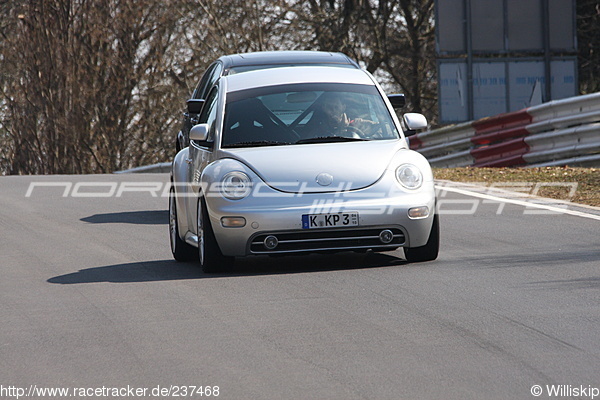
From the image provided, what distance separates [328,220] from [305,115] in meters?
1.30

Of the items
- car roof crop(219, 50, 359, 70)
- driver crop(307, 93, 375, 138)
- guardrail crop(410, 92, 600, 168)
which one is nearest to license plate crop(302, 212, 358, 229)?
driver crop(307, 93, 375, 138)

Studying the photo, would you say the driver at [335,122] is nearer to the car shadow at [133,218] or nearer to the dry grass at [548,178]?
the car shadow at [133,218]

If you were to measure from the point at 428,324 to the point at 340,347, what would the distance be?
78cm

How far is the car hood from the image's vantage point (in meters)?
8.76

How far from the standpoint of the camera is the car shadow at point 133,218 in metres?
13.5

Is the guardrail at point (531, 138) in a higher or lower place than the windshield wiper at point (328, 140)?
lower

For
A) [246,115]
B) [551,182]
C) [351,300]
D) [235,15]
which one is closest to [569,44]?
[551,182]

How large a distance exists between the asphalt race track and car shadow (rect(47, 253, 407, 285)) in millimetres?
23

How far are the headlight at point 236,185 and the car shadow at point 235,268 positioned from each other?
64 centimetres

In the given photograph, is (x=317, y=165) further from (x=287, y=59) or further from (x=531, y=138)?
(x=531, y=138)

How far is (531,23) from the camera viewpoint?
25562 mm

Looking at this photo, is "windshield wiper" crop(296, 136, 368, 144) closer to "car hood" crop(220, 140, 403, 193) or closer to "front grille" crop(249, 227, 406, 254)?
"car hood" crop(220, 140, 403, 193)

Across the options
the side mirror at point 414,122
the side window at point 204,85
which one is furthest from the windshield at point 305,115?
the side window at point 204,85

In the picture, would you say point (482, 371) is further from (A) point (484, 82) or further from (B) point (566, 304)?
(A) point (484, 82)
